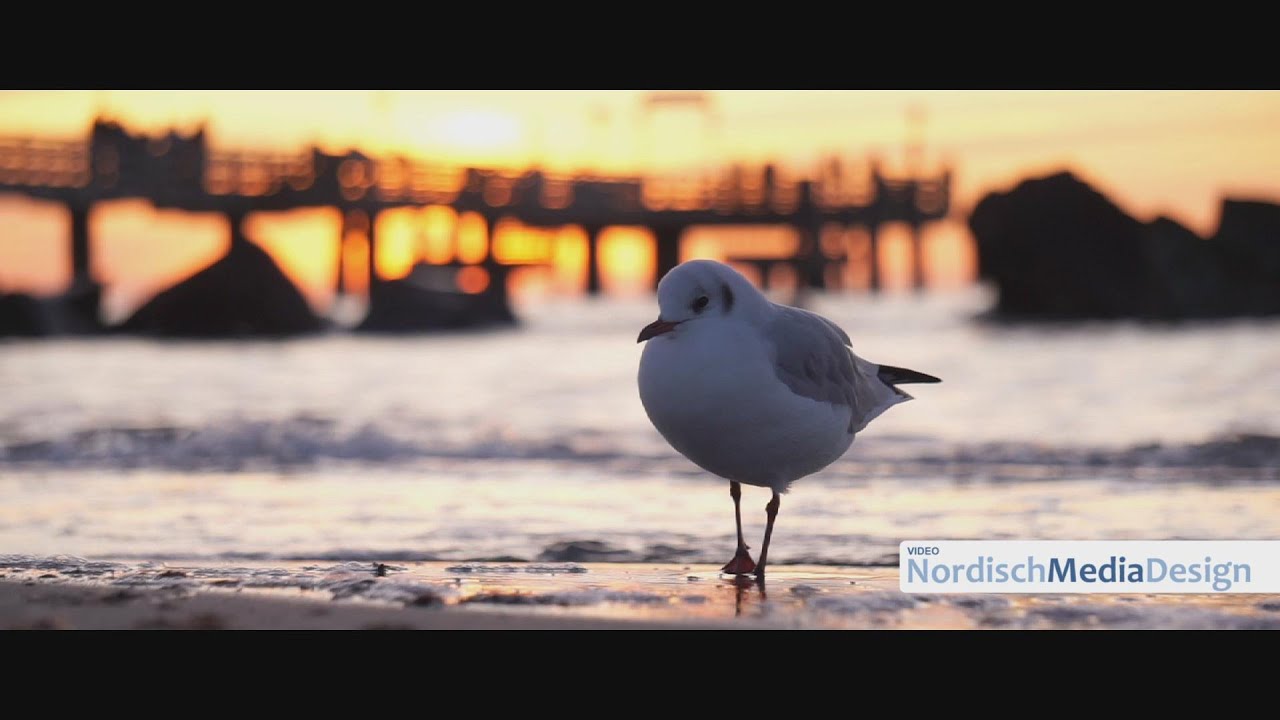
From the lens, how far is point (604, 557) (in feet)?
15.4

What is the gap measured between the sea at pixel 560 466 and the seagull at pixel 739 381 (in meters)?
0.62

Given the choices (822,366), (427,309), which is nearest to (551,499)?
(822,366)

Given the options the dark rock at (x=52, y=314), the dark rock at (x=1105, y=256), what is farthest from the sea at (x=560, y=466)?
the dark rock at (x=1105, y=256)

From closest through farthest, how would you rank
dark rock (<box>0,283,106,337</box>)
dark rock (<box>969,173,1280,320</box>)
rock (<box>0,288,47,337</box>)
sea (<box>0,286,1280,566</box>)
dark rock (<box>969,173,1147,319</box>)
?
sea (<box>0,286,1280,566</box>)
rock (<box>0,288,47,337</box>)
dark rock (<box>0,283,106,337</box>)
dark rock (<box>969,173,1280,320</box>)
dark rock (<box>969,173,1147,319</box>)

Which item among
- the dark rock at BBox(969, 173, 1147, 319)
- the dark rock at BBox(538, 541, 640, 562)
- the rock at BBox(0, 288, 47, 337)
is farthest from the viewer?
the dark rock at BBox(969, 173, 1147, 319)

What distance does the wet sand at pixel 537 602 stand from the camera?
11.7 feet

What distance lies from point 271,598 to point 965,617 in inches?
65.2

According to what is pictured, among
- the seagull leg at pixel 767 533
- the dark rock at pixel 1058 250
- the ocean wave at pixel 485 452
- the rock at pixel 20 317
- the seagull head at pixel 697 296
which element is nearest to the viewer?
the seagull head at pixel 697 296

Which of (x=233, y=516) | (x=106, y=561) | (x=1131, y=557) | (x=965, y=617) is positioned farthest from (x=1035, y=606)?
(x=233, y=516)

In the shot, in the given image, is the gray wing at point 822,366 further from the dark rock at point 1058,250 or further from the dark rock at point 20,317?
the dark rock at point 1058,250

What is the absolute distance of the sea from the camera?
5105 mm

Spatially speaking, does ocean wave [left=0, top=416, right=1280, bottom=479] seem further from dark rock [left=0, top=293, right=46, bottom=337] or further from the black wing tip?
dark rock [left=0, top=293, right=46, bottom=337]

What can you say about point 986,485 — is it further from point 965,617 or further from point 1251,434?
point 965,617

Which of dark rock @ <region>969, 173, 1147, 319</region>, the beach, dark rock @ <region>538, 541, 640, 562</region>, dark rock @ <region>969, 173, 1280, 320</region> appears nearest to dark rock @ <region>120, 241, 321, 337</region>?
the beach
